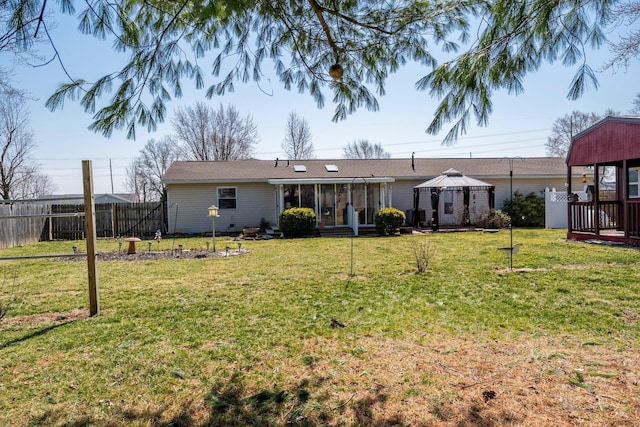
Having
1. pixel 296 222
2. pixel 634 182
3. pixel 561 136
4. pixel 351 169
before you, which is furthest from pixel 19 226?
pixel 561 136

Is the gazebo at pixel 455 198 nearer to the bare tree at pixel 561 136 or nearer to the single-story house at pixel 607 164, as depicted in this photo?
the single-story house at pixel 607 164

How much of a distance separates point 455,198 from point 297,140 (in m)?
18.2

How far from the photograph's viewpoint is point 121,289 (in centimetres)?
668

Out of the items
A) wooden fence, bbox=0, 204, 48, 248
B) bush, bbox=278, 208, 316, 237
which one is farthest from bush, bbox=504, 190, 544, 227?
wooden fence, bbox=0, 204, 48, 248

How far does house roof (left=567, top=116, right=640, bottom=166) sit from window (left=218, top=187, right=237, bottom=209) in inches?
536

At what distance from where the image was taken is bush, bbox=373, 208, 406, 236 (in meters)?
15.8

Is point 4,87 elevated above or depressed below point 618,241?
above

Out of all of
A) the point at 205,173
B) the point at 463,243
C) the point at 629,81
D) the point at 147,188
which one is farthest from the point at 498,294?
the point at 147,188

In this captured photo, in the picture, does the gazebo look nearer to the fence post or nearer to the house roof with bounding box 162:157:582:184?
the house roof with bounding box 162:157:582:184

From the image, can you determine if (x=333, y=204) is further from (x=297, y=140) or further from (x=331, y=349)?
(x=297, y=140)

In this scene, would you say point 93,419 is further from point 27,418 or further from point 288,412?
point 288,412

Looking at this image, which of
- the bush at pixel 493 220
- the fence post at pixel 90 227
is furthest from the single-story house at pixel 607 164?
the fence post at pixel 90 227

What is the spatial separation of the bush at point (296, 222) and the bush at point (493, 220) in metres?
7.74

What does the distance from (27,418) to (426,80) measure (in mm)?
3786
